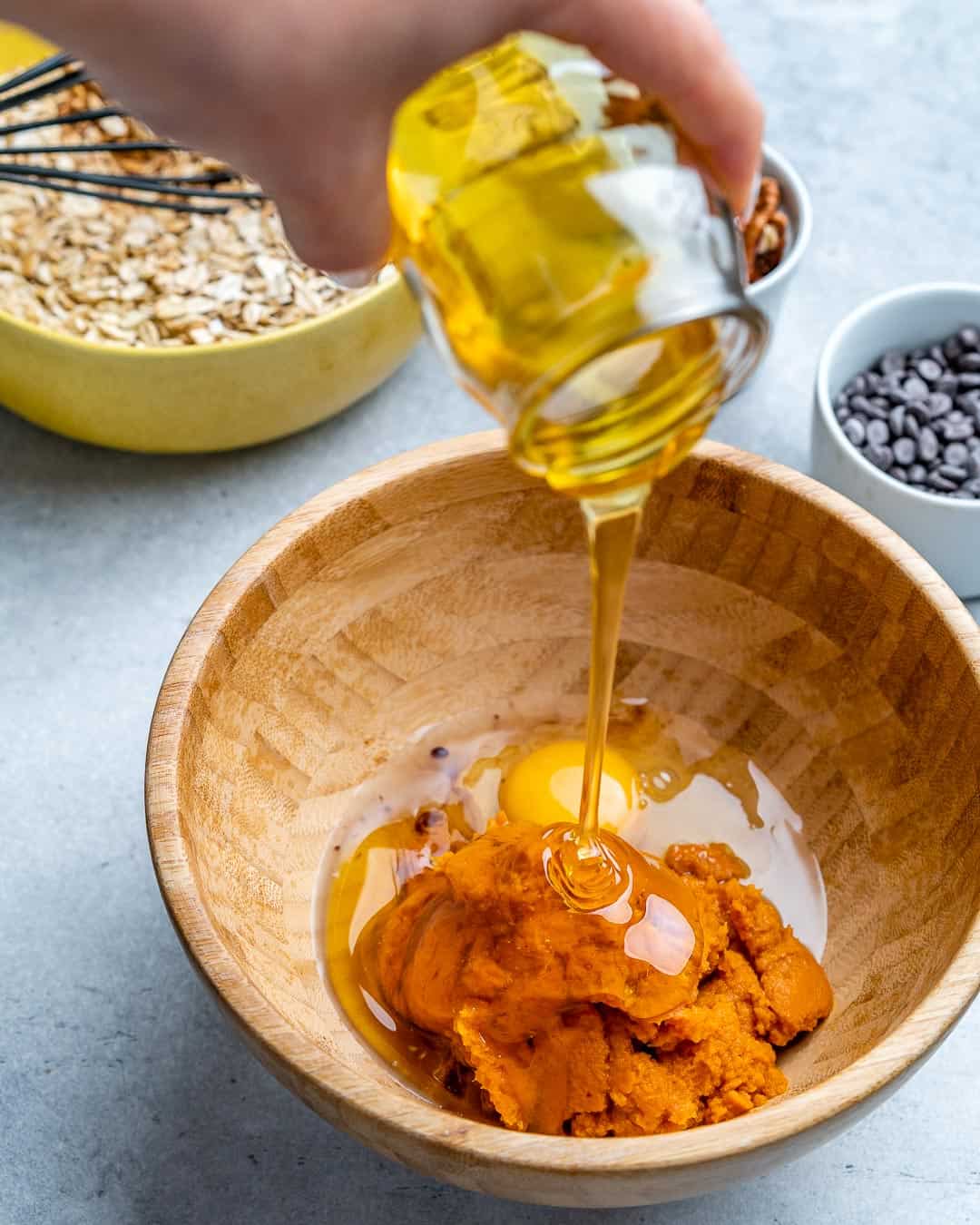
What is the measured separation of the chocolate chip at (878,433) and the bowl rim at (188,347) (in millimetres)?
522

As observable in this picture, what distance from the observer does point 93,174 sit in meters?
1.61

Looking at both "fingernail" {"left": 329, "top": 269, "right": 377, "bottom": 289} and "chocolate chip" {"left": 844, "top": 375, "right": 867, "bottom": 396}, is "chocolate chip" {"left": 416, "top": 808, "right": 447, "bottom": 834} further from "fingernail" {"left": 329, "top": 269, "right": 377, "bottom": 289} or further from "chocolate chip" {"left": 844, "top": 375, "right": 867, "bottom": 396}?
"chocolate chip" {"left": 844, "top": 375, "right": 867, "bottom": 396}

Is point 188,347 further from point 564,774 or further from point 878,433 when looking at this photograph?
point 878,433

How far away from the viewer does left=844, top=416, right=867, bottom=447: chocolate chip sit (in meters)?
1.44

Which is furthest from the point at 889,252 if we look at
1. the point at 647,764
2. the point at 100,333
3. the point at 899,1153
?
the point at 899,1153

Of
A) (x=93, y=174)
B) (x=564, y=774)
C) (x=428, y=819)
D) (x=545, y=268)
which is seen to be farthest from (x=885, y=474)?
(x=93, y=174)

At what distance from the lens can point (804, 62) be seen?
1.96 metres

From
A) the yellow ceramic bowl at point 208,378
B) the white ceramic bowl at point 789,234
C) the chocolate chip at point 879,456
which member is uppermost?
the yellow ceramic bowl at point 208,378

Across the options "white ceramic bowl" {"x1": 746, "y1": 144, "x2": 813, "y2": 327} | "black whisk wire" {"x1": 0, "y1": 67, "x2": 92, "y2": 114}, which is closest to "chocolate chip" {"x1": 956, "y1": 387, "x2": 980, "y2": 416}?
"white ceramic bowl" {"x1": 746, "y1": 144, "x2": 813, "y2": 327}

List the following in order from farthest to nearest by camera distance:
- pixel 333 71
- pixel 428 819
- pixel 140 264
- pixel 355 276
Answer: pixel 140 264, pixel 428 819, pixel 355 276, pixel 333 71

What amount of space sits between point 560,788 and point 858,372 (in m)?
0.64

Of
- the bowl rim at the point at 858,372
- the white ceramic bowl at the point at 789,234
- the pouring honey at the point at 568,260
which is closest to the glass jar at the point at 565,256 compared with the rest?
the pouring honey at the point at 568,260

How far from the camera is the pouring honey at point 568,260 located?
69 centimetres

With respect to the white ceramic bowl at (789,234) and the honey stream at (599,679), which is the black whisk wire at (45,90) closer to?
the white ceramic bowl at (789,234)
